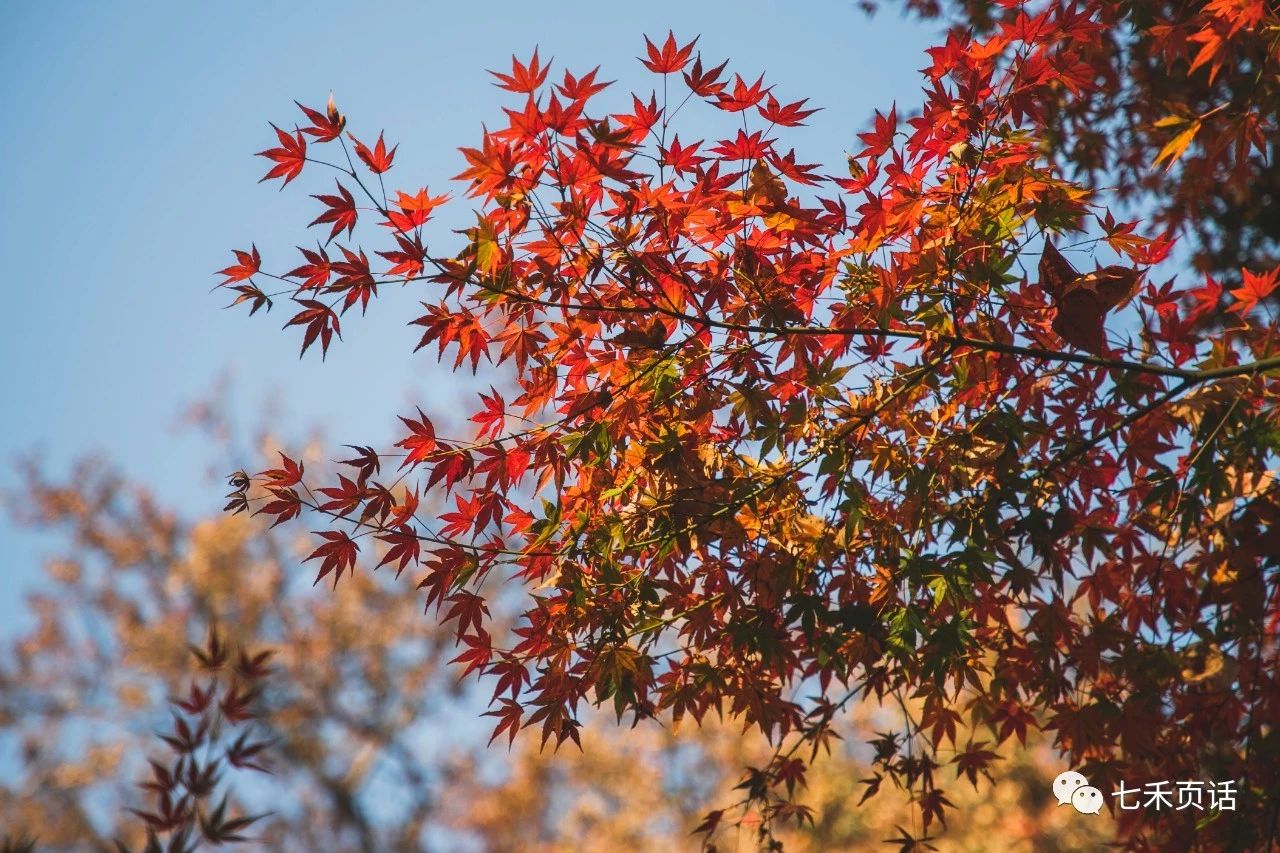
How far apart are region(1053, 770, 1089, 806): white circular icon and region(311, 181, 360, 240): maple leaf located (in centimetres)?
247

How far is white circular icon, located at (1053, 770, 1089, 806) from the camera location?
2793 mm

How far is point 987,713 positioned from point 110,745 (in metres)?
14.1

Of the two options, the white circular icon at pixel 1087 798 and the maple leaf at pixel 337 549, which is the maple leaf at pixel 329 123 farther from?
the white circular icon at pixel 1087 798

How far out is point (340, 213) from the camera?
2.18 metres

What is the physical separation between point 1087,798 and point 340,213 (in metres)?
2.59

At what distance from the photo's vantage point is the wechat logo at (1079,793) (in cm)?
275

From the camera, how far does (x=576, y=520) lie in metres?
2.29

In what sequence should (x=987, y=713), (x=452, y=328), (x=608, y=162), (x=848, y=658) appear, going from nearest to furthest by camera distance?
(x=608, y=162) < (x=452, y=328) < (x=848, y=658) < (x=987, y=713)

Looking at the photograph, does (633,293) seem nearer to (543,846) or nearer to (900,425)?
(900,425)

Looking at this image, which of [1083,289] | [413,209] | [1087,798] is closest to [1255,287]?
[1083,289]

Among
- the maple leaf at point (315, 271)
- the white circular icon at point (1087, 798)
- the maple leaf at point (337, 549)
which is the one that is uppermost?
the maple leaf at point (315, 271)

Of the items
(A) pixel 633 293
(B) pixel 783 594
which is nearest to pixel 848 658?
(B) pixel 783 594

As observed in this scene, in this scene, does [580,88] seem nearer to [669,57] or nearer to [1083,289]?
[669,57]

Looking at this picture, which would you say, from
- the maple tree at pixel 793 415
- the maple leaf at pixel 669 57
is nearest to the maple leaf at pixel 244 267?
the maple tree at pixel 793 415
